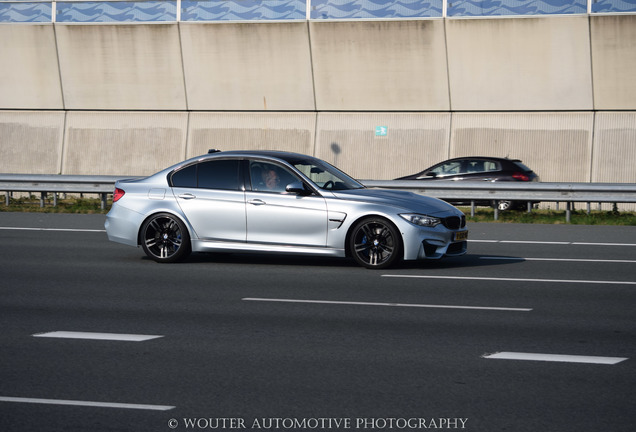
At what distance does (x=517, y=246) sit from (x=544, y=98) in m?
12.1

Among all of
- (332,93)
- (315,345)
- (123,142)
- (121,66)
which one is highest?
(121,66)

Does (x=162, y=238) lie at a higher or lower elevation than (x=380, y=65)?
lower

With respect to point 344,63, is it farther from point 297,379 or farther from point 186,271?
point 297,379

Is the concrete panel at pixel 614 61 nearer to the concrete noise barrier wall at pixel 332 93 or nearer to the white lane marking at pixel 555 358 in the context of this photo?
the concrete noise barrier wall at pixel 332 93

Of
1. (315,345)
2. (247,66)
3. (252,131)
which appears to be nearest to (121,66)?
(247,66)

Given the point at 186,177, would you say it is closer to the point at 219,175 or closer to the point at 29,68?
the point at 219,175

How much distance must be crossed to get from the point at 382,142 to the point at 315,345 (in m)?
20.8

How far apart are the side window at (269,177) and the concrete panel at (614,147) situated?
15.7 metres

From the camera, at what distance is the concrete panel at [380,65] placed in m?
27.3

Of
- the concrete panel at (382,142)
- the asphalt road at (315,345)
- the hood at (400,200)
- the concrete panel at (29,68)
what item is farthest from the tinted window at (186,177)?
the concrete panel at (29,68)

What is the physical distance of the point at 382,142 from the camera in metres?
28.0

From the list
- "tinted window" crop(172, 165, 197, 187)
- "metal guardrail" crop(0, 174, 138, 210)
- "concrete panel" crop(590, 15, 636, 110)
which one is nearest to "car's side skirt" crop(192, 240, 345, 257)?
"tinted window" crop(172, 165, 197, 187)

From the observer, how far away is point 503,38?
26.7 metres

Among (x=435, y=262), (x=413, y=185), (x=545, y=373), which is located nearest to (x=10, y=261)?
(x=435, y=262)
